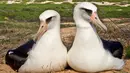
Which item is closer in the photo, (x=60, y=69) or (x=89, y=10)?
(x=89, y=10)

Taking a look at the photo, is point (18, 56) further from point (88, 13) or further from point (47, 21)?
point (88, 13)

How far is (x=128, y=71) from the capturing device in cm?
737

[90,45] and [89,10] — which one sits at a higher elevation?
[89,10]

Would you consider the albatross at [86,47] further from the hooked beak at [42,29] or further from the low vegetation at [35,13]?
the low vegetation at [35,13]

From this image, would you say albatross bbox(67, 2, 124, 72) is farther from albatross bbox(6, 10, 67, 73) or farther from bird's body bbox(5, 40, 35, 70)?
bird's body bbox(5, 40, 35, 70)

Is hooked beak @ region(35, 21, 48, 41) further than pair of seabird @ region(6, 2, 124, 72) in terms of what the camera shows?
No

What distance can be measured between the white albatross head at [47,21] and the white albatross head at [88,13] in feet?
1.22

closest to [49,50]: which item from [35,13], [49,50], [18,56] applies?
[49,50]

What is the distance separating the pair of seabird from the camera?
6.52 meters

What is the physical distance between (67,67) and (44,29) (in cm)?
106

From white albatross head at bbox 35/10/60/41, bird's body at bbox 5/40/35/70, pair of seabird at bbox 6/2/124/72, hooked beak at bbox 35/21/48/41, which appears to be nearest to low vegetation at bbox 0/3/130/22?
bird's body at bbox 5/40/35/70

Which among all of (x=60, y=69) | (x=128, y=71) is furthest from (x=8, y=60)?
(x=128, y=71)

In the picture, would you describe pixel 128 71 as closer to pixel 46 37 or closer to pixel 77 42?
pixel 77 42

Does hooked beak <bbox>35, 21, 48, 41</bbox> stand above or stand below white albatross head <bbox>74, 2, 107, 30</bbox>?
below
